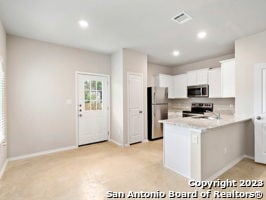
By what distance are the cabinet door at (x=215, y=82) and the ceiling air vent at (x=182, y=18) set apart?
255 cm

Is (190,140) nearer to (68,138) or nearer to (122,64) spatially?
(122,64)

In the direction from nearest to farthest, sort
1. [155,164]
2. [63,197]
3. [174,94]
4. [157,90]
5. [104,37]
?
[63,197] → [155,164] → [104,37] → [157,90] → [174,94]

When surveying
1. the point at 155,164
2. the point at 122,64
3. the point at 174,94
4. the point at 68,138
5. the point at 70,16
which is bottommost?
the point at 155,164

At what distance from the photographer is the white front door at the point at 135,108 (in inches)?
169

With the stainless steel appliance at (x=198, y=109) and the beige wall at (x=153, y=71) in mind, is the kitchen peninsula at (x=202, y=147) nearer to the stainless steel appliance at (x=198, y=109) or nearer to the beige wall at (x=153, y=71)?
the stainless steel appliance at (x=198, y=109)

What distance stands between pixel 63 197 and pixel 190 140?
78.7 inches

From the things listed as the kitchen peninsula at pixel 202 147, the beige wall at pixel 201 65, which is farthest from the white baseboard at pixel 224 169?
the beige wall at pixel 201 65

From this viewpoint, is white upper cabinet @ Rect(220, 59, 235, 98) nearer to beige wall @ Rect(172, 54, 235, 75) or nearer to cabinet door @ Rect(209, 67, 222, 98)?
cabinet door @ Rect(209, 67, 222, 98)

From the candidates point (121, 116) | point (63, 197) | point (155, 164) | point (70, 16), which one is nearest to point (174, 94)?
point (121, 116)

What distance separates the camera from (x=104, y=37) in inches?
132

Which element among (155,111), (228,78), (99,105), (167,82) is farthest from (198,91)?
(99,105)

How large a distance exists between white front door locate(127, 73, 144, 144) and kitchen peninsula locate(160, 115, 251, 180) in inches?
63.1

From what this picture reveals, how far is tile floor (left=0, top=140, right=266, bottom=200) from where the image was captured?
6.97ft

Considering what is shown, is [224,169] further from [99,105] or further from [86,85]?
[86,85]
